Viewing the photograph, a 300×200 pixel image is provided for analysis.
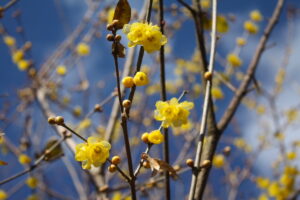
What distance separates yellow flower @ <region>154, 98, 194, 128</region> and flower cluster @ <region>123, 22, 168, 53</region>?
0.78 ft

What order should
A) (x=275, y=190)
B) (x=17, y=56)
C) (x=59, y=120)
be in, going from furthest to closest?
1. (x=17, y=56)
2. (x=275, y=190)
3. (x=59, y=120)

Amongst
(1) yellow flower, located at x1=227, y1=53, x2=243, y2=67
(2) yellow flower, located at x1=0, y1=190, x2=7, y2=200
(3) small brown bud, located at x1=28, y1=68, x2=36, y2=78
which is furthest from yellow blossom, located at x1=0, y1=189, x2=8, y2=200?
(1) yellow flower, located at x1=227, y1=53, x2=243, y2=67

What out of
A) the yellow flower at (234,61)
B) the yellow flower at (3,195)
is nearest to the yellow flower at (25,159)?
the yellow flower at (3,195)

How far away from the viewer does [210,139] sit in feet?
6.18

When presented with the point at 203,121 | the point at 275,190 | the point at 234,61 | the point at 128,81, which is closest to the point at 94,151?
the point at 128,81

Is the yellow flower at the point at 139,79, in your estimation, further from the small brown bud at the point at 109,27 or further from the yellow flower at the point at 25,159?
the yellow flower at the point at 25,159

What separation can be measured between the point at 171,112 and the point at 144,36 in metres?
0.34

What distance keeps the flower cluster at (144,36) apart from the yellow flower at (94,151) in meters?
0.43

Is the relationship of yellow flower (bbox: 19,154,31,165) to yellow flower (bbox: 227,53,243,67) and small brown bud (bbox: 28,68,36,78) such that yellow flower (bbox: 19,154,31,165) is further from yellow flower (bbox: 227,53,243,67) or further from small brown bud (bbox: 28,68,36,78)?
yellow flower (bbox: 227,53,243,67)

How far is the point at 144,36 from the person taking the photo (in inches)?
51.6

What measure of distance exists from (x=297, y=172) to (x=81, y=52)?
3713 millimetres

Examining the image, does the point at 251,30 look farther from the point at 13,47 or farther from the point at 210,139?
the point at 13,47

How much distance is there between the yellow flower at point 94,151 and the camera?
124 cm

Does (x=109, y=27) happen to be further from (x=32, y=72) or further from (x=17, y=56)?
(x=17, y=56)
